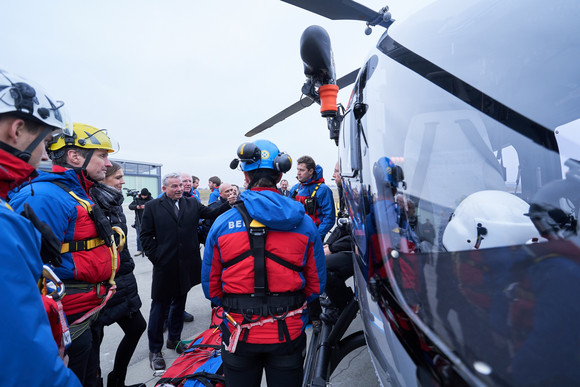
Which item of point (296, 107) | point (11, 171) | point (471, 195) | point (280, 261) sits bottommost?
point (280, 261)

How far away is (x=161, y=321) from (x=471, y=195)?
3.12 m

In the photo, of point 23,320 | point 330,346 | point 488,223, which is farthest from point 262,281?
point 488,223

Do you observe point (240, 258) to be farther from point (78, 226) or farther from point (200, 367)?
point (200, 367)

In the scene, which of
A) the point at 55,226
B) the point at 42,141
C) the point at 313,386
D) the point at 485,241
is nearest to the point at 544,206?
the point at 485,241

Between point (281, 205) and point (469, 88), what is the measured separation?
1.12 metres

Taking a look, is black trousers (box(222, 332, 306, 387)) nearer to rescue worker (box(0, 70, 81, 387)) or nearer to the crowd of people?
the crowd of people

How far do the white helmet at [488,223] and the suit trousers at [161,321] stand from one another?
9.80ft

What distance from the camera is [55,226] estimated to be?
1.66 meters

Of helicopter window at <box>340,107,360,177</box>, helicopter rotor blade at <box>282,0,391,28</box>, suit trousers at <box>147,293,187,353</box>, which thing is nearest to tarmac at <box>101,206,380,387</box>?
suit trousers at <box>147,293,187,353</box>

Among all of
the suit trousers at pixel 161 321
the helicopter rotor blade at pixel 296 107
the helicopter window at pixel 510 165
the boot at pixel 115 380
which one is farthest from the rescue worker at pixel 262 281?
the helicopter rotor blade at pixel 296 107

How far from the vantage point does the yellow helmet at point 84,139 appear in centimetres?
194

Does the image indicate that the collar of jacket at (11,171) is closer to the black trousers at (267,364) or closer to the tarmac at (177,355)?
the black trousers at (267,364)

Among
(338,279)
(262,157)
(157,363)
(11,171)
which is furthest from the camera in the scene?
(157,363)

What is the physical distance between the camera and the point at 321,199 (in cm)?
411
